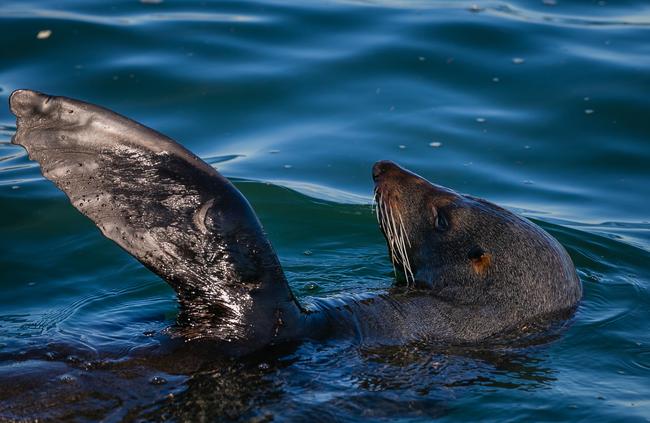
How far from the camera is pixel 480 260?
6941mm

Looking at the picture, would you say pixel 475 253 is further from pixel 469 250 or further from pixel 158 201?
pixel 158 201

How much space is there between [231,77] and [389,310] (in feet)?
19.3

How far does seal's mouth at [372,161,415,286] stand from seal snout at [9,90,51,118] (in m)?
2.49

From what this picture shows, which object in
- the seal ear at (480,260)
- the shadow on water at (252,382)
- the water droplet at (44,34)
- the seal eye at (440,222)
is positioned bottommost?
the shadow on water at (252,382)

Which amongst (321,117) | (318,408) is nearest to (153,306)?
(318,408)

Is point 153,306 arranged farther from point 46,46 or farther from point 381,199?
point 46,46

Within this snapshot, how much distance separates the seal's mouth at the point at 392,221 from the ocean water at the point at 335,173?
0.42 meters

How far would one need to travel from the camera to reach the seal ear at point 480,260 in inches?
273

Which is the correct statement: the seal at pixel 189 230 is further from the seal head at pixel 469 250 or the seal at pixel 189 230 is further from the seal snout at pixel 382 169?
the seal snout at pixel 382 169

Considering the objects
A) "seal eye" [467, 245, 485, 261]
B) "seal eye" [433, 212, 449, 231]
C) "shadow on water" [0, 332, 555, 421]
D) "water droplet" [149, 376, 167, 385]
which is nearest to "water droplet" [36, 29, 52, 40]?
"seal eye" [433, 212, 449, 231]

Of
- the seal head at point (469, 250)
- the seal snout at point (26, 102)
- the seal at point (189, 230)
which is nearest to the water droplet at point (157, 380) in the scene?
the seal at point (189, 230)

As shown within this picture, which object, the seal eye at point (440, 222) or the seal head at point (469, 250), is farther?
the seal eye at point (440, 222)

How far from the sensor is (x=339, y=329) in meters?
6.39

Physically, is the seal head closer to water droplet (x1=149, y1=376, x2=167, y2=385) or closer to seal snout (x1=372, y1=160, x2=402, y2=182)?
seal snout (x1=372, y1=160, x2=402, y2=182)
